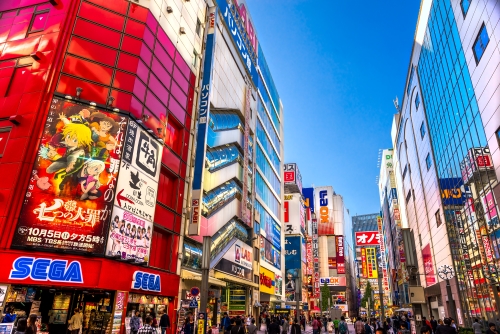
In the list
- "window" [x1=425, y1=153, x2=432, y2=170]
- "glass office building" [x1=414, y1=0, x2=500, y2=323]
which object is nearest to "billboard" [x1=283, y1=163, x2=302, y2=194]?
"window" [x1=425, y1=153, x2=432, y2=170]

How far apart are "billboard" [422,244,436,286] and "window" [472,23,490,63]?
26.0m

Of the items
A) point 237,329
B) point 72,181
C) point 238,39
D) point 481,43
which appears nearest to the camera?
point 237,329

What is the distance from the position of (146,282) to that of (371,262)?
123 metres

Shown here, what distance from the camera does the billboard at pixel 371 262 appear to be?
400 feet

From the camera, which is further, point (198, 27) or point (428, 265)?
point (428, 265)

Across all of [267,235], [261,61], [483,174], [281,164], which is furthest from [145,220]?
[281,164]

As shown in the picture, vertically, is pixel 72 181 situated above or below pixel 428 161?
below

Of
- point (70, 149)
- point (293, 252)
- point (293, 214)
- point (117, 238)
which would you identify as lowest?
point (117, 238)

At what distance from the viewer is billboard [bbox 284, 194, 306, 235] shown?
77500 millimetres

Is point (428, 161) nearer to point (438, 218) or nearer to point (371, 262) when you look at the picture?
point (438, 218)

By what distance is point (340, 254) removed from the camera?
382ft

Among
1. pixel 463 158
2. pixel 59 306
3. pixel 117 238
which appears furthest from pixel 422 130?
pixel 59 306

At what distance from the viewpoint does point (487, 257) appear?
22.9 meters

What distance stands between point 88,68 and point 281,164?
45140mm
